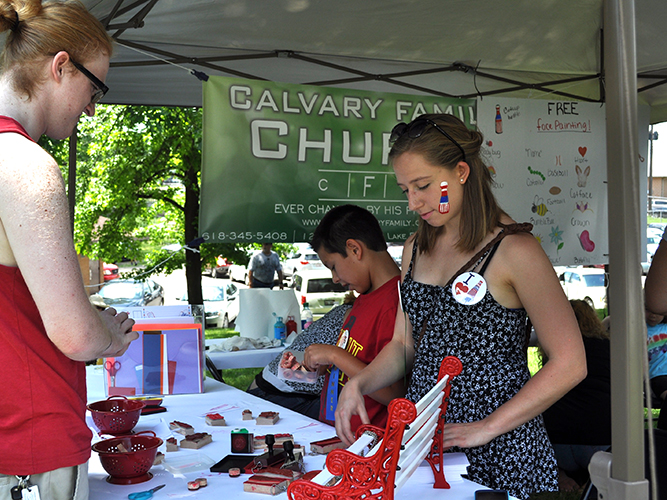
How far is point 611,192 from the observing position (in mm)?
807

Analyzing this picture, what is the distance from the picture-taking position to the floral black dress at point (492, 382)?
1575mm

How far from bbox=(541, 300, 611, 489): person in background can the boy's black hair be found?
1.43 m

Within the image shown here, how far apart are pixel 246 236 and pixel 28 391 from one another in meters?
2.50

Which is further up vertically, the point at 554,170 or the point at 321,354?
the point at 554,170

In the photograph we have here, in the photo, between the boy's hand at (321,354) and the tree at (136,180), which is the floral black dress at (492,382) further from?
the tree at (136,180)

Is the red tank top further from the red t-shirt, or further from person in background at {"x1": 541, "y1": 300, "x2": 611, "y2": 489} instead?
person in background at {"x1": 541, "y1": 300, "x2": 611, "y2": 489}

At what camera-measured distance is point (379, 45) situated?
371 centimetres

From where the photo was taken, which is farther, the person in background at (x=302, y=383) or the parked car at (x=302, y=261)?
the parked car at (x=302, y=261)

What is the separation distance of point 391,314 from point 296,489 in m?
1.14

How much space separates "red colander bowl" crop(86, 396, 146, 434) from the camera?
68.9 inches

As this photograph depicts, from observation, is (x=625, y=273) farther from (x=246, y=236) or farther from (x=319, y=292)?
(x=319, y=292)

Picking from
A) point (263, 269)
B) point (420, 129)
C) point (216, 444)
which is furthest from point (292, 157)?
point (263, 269)

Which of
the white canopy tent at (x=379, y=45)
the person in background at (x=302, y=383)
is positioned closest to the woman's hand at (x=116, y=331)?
the person in background at (x=302, y=383)

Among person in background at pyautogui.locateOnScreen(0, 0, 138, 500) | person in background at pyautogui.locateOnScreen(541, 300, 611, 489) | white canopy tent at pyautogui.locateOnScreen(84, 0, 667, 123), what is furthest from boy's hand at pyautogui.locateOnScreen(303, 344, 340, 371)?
white canopy tent at pyautogui.locateOnScreen(84, 0, 667, 123)
